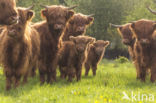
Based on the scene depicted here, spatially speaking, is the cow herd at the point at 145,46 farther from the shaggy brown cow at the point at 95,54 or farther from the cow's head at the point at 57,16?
the cow's head at the point at 57,16

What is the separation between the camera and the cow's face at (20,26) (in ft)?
15.8

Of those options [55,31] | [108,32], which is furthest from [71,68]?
[108,32]

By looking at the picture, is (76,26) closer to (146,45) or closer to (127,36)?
(127,36)

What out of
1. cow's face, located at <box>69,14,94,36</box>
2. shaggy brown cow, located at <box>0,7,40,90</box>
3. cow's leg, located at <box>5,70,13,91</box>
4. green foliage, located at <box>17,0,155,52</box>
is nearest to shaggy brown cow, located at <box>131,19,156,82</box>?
cow's face, located at <box>69,14,94,36</box>

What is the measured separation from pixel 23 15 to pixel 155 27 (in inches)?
132

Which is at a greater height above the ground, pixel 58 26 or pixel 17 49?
pixel 58 26

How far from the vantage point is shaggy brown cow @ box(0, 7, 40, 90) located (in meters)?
4.93

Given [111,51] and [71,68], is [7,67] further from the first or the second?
[111,51]

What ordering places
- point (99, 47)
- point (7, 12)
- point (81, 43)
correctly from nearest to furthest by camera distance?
1. point (7, 12)
2. point (81, 43)
3. point (99, 47)

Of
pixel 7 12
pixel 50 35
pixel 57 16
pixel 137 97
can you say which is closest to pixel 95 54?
pixel 50 35

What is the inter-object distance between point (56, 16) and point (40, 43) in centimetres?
77

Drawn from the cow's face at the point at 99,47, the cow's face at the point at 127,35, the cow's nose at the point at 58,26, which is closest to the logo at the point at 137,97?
the cow's nose at the point at 58,26

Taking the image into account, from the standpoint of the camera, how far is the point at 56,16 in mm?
A: 5637

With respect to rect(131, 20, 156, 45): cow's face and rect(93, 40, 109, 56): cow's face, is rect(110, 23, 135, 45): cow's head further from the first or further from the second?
rect(131, 20, 156, 45): cow's face
